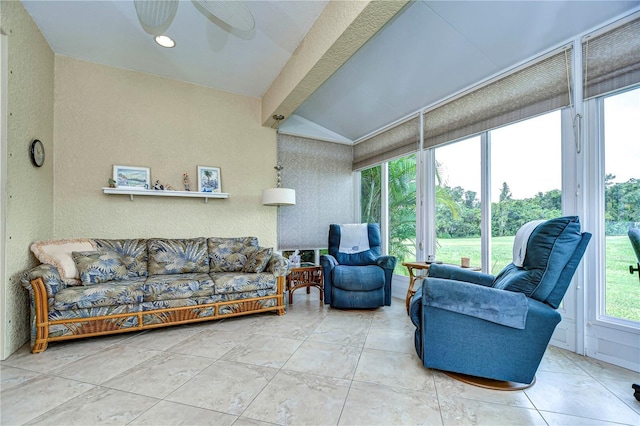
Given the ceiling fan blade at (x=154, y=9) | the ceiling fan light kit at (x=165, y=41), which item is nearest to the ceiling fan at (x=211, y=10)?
the ceiling fan blade at (x=154, y=9)

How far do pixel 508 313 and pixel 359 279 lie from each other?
5.75ft

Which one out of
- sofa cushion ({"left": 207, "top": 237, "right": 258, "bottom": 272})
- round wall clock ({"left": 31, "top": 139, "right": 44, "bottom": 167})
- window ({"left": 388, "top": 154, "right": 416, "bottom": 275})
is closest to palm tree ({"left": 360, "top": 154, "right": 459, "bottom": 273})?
window ({"left": 388, "top": 154, "right": 416, "bottom": 275})

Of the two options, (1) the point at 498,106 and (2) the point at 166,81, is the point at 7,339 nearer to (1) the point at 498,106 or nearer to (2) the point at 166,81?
(2) the point at 166,81

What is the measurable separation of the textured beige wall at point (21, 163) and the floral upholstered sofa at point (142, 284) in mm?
161

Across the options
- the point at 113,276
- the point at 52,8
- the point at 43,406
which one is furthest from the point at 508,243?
the point at 52,8

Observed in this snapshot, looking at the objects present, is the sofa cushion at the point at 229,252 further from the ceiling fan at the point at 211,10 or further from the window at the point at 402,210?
the ceiling fan at the point at 211,10

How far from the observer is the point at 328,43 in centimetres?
234

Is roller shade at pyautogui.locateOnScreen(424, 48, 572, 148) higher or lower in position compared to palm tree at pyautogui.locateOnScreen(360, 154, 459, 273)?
higher

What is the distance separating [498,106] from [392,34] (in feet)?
4.14

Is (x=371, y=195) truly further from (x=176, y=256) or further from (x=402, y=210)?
(x=176, y=256)

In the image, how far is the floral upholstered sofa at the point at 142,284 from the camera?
2338 millimetres

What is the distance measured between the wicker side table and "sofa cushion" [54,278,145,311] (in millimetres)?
1666

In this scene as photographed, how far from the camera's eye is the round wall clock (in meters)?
2.59

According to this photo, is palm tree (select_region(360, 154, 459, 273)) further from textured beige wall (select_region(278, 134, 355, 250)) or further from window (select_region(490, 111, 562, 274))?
window (select_region(490, 111, 562, 274))
